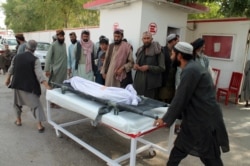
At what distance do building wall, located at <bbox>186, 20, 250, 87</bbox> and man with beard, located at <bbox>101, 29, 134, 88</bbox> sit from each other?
4.36 meters

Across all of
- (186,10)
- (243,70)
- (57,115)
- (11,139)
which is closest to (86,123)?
(57,115)

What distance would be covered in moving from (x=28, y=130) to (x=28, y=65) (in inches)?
48.7

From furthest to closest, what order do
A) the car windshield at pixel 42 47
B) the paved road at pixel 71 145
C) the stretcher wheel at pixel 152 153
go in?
the car windshield at pixel 42 47
the stretcher wheel at pixel 152 153
the paved road at pixel 71 145

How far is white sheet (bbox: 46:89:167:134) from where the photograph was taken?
8.47 ft

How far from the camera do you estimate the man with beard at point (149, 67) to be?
415cm

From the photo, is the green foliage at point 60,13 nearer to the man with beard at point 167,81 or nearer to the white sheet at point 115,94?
the man with beard at point 167,81

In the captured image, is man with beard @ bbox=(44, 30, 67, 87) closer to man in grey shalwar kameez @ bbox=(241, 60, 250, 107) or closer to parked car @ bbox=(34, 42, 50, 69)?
man in grey shalwar kameez @ bbox=(241, 60, 250, 107)

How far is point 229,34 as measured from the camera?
7.47 m

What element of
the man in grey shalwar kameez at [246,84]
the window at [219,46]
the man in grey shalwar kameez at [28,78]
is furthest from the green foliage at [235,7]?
the man in grey shalwar kameez at [28,78]

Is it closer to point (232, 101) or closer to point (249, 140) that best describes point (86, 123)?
point (249, 140)

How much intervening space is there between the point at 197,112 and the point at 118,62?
2.36m

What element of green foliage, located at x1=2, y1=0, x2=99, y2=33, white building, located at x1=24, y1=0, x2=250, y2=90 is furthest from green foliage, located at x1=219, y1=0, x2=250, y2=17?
green foliage, located at x1=2, y1=0, x2=99, y2=33

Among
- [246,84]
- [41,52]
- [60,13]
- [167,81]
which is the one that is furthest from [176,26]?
[60,13]

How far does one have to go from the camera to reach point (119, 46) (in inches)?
175
